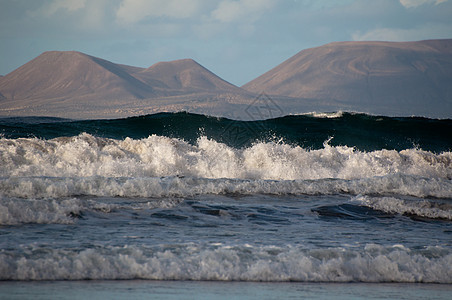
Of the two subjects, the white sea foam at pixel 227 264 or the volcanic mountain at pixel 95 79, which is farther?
the volcanic mountain at pixel 95 79

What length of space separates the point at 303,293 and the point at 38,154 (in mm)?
9999

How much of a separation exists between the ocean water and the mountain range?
4775 centimetres

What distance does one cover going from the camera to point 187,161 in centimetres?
1298

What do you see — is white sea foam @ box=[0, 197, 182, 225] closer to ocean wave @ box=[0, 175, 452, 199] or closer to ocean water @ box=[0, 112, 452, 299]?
ocean water @ box=[0, 112, 452, 299]

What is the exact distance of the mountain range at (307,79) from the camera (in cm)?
7075

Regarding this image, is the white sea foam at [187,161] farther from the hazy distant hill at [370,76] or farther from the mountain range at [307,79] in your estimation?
the hazy distant hill at [370,76]

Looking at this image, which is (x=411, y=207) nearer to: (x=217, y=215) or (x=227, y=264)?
(x=217, y=215)

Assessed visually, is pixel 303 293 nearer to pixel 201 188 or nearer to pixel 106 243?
pixel 106 243

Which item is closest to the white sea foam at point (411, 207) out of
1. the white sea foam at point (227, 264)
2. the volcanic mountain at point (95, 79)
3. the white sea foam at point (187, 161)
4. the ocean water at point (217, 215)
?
the ocean water at point (217, 215)

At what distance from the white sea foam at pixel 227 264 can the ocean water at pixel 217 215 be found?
1 cm

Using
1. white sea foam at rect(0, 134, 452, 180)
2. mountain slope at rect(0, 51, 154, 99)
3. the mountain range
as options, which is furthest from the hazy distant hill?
white sea foam at rect(0, 134, 452, 180)

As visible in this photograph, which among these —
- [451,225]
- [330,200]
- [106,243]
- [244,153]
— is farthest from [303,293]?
[244,153]

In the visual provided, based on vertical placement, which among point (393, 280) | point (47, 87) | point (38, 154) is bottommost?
point (393, 280)

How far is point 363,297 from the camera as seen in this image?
3695 millimetres
